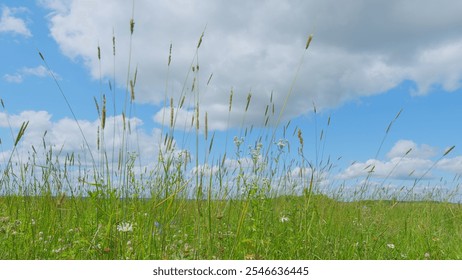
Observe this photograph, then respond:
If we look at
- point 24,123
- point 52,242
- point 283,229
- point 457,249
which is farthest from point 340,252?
point 24,123

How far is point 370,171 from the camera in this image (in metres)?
3.83

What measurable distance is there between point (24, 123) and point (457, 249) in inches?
134

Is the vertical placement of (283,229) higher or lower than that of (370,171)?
lower

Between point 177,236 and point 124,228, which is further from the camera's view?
point 177,236
